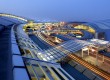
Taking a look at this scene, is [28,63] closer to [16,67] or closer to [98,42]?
[16,67]

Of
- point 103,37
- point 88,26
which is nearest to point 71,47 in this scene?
point 103,37

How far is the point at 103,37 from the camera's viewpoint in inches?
2908

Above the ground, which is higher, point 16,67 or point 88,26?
point 16,67

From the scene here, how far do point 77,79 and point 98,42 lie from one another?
1202 centimetres

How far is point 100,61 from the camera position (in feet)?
101

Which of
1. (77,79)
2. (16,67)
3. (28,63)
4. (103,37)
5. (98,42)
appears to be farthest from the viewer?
(103,37)

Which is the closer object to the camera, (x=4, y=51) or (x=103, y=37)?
(x=4, y=51)

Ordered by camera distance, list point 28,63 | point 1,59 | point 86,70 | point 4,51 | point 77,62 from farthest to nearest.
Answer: point 77,62
point 86,70
point 4,51
point 1,59
point 28,63

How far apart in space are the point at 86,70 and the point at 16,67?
18.8 metres

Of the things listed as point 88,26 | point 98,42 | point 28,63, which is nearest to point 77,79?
point 98,42

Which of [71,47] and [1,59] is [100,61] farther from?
[1,59]

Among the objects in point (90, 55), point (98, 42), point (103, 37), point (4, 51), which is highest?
point (4, 51)

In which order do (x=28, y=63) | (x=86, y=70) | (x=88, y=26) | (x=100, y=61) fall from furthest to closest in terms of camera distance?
1. (x=88, y=26)
2. (x=100, y=61)
3. (x=86, y=70)
4. (x=28, y=63)

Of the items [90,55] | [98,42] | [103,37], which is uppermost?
[98,42]
